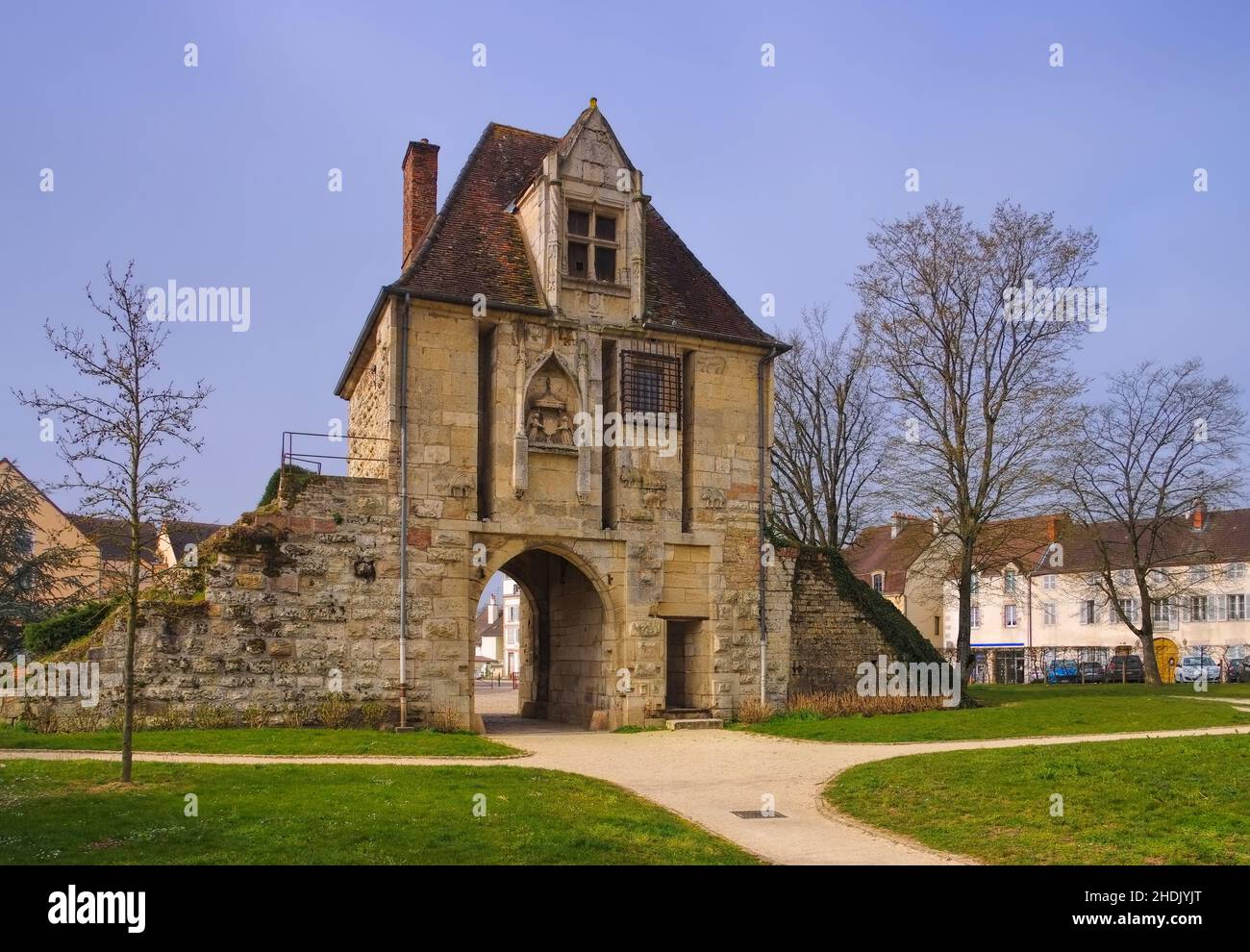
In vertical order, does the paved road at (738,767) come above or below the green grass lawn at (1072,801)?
below

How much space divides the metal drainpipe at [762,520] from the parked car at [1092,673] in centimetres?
2804

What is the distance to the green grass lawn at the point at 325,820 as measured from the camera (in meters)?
8.27

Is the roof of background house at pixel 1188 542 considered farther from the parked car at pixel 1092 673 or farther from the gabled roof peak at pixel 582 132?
the gabled roof peak at pixel 582 132

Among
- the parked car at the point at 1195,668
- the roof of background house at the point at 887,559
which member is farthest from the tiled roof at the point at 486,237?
the parked car at the point at 1195,668

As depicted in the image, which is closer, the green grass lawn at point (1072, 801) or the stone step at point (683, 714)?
the green grass lawn at point (1072, 801)

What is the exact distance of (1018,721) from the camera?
21.0 m

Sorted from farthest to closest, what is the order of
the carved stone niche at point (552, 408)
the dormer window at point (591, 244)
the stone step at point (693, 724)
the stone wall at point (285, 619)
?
the dormer window at point (591, 244)
the stone step at point (693, 724)
the carved stone niche at point (552, 408)
the stone wall at point (285, 619)

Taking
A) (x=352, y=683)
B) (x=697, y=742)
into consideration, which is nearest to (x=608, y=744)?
(x=697, y=742)

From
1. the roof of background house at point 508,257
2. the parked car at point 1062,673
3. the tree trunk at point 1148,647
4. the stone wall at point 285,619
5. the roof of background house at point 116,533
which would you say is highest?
the roof of background house at point 508,257

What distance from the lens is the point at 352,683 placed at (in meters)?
19.8

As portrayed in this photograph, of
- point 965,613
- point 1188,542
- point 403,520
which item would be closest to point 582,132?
point 403,520

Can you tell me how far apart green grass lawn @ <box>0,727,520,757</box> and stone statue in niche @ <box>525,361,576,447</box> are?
21.0ft

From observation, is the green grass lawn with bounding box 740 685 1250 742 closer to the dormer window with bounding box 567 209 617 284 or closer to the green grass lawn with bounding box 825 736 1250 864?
the green grass lawn with bounding box 825 736 1250 864

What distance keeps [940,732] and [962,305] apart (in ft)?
48.9
